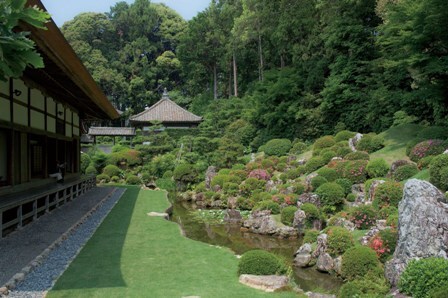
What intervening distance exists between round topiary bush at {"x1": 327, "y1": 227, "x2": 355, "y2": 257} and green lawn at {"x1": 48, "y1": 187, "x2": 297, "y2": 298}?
2594mm

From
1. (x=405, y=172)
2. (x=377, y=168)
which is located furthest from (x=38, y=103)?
(x=405, y=172)

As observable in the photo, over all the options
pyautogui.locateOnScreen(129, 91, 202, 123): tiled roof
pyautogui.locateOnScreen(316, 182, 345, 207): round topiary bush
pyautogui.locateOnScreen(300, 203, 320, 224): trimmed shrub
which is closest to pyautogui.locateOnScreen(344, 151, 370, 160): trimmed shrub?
pyautogui.locateOnScreen(316, 182, 345, 207): round topiary bush

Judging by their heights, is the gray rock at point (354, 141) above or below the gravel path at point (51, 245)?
above

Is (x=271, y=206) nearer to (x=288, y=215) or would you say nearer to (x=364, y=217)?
(x=288, y=215)

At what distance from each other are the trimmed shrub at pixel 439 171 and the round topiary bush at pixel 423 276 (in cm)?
540

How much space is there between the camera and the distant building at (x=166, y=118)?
126 feet

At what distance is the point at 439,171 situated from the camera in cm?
1120

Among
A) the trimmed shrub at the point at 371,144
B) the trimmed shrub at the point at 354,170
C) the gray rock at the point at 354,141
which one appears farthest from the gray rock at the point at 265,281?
the gray rock at the point at 354,141

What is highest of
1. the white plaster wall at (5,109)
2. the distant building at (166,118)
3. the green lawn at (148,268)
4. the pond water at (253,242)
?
the distant building at (166,118)

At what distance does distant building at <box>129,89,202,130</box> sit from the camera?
38312 millimetres

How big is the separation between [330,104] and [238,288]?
20.1m

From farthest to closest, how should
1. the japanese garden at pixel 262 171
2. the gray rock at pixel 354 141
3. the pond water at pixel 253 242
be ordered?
the gray rock at pixel 354 141, the pond water at pixel 253 242, the japanese garden at pixel 262 171

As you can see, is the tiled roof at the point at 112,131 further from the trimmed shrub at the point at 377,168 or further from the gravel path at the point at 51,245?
the trimmed shrub at the point at 377,168

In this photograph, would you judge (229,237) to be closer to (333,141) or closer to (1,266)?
(1,266)
